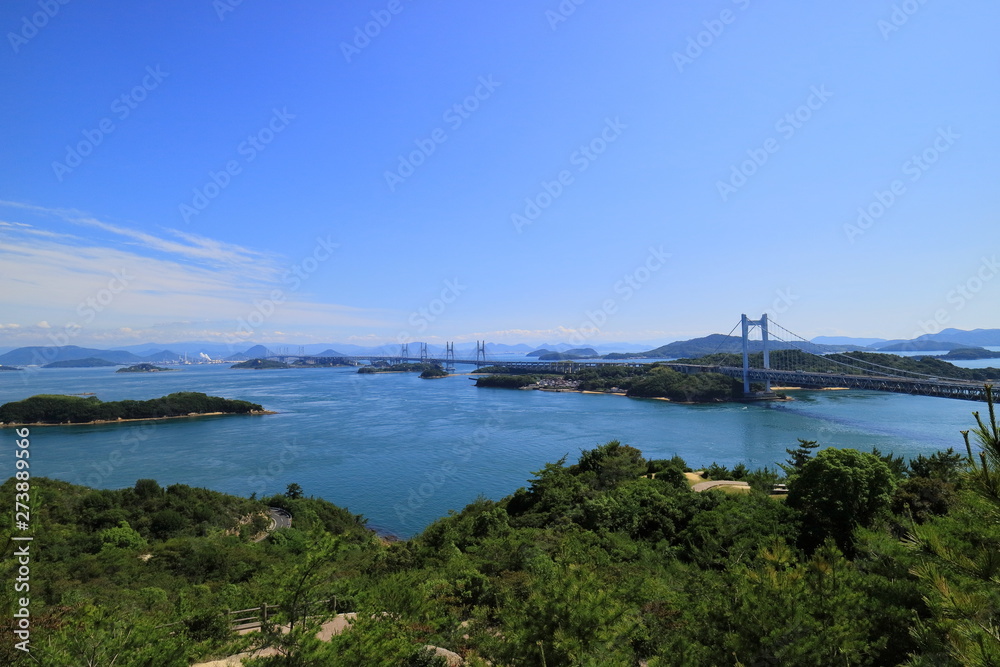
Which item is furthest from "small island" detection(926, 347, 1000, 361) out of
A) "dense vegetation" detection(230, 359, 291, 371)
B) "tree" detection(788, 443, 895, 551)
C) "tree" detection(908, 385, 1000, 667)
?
"dense vegetation" detection(230, 359, 291, 371)

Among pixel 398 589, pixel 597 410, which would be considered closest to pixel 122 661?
pixel 398 589

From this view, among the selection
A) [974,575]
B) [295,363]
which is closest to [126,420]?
[974,575]

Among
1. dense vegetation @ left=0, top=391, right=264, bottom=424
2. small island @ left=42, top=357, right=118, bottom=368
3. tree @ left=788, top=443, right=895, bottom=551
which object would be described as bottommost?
dense vegetation @ left=0, top=391, right=264, bottom=424

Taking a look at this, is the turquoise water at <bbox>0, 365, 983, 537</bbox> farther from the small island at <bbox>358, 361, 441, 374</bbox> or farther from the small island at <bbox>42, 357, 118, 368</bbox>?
the small island at <bbox>42, 357, 118, 368</bbox>

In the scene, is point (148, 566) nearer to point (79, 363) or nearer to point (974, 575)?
point (974, 575)

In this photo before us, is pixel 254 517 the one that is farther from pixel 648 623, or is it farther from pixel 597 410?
pixel 597 410

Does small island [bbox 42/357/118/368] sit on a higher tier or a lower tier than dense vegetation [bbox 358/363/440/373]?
higher

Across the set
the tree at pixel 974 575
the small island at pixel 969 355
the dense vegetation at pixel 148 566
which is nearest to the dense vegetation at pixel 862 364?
the small island at pixel 969 355

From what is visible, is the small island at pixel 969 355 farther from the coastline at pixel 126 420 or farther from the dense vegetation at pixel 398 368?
the coastline at pixel 126 420
